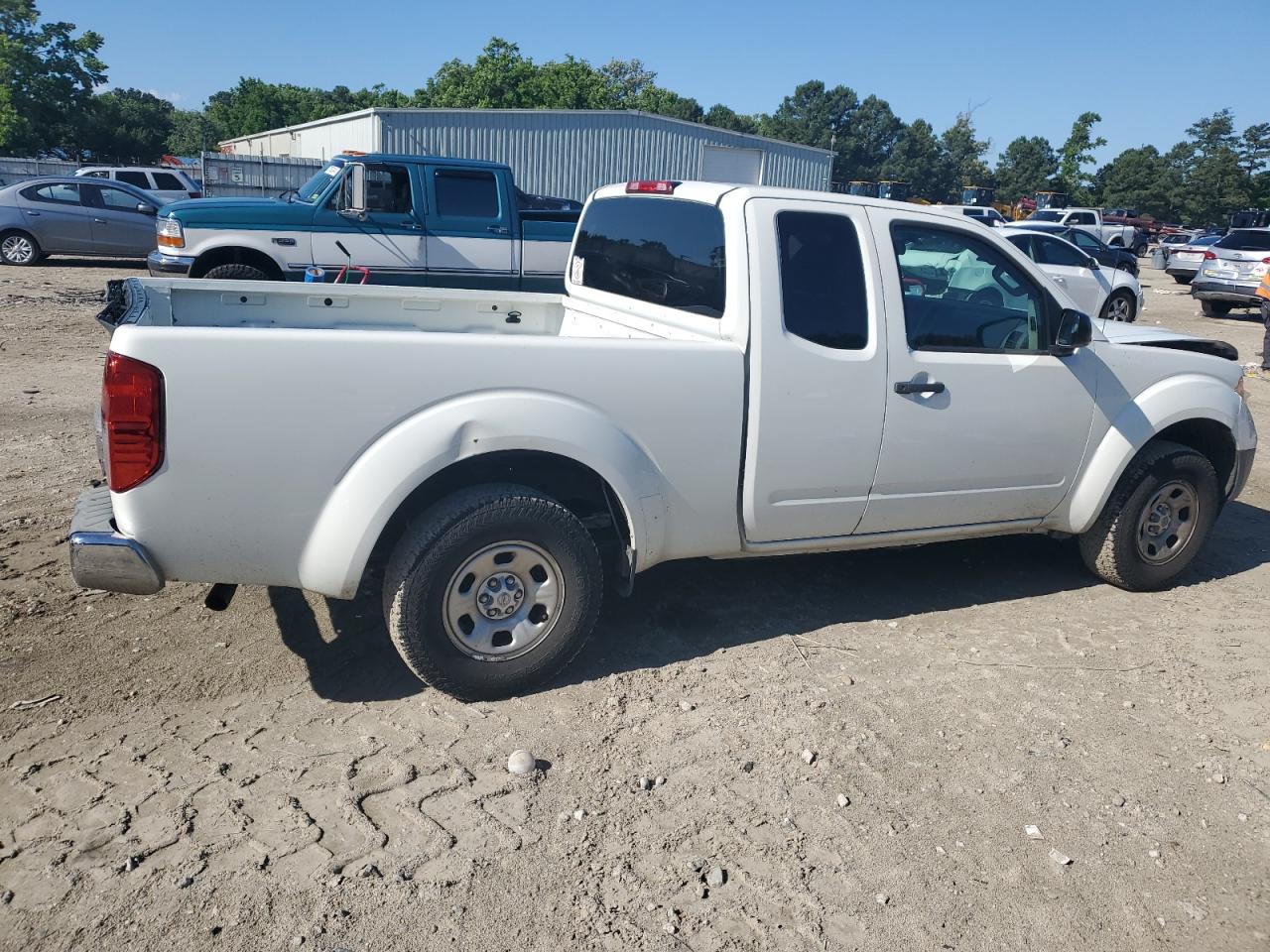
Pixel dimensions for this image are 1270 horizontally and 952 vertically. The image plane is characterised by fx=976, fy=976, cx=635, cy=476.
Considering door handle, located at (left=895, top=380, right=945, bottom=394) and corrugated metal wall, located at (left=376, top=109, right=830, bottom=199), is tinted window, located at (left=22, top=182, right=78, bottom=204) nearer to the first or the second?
corrugated metal wall, located at (left=376, top=109, right=830, bottom=199)

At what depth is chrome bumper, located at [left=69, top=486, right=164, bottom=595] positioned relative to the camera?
10.3ft

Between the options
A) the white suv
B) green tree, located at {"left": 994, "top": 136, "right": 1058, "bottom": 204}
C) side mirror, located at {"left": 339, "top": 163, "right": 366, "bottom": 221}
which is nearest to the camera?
side mirror, located at {"left": 339, "top": 163, "right": 366, "bottom": 221}

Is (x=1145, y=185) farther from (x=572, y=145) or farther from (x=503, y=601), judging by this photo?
(x=503, y=601)

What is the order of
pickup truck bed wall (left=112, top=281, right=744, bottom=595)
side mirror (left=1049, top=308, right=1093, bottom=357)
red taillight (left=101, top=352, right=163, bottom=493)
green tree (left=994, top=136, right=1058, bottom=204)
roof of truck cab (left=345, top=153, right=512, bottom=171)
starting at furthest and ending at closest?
green tree (left=994, top=136, right=1058, bottom=204) < roof of truck cab (left=345, top=153, right=512, bottom=171) < side mirror (left=1049, top=308, right=1093, bottom=357) < pickup truck bed wall (left=112, top=281, right=744, bottom=595) < red taillight (left=101, top=352, right=163, bottom=493)

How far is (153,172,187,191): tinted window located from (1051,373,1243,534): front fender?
22.7 metres

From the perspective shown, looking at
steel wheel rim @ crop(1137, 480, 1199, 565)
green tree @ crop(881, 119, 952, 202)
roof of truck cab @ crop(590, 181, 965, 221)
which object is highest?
green tree @ crop(881, 119, 952, 202)

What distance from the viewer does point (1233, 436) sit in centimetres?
520

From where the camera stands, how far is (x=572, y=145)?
29234 millimetres

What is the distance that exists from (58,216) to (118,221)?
0.92m

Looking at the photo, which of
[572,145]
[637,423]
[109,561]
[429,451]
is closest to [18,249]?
[572,145]

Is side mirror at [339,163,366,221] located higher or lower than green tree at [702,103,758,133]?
lower

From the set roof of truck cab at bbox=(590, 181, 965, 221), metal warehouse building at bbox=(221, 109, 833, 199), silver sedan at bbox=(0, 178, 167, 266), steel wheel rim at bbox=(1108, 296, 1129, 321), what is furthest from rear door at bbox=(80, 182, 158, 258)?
steel wheel rim at bbox=(1108, 296, 1129, 321)

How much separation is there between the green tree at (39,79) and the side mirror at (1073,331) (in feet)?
163

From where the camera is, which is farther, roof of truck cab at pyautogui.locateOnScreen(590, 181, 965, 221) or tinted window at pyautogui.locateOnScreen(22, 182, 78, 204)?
tinted window at pyautogui.locateOnScreen(22, 182, 78, 204)
